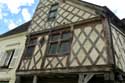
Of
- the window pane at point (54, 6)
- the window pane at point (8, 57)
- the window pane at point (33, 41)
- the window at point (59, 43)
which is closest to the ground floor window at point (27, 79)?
the window at point (59, 43)

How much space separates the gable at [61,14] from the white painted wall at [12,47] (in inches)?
43.5

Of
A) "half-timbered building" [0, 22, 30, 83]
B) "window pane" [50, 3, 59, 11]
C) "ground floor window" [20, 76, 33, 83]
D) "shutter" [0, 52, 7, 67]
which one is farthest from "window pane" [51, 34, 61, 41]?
"shutter" [0, 52, 7, 67]

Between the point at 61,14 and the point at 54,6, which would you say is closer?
the point at 61,14

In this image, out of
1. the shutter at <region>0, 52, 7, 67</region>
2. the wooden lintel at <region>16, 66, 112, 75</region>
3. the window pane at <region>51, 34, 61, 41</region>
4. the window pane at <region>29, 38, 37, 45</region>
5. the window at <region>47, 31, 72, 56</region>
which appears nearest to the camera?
the wooden lintel at <region>16, 66, 112, 75</region>

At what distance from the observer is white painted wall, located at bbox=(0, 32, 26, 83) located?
1022 centimetres

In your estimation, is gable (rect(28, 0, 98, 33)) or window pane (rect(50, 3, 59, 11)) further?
window pane (rect(50, 3, 59, 11))

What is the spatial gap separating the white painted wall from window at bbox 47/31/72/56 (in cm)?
249

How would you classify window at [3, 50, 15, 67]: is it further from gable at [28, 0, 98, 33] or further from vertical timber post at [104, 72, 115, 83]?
vertical timber post at [104, 72, 115, 83]

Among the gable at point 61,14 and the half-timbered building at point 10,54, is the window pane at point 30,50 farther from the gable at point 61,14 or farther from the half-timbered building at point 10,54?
the gable at point 61,14

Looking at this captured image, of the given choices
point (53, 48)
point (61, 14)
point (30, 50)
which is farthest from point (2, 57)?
point (61, 14)

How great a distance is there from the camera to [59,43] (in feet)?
28.0

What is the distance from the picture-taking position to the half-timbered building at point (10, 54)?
10.3 meters

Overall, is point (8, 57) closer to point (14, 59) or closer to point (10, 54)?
point (10, 54)

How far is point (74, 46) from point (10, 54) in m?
5.26
